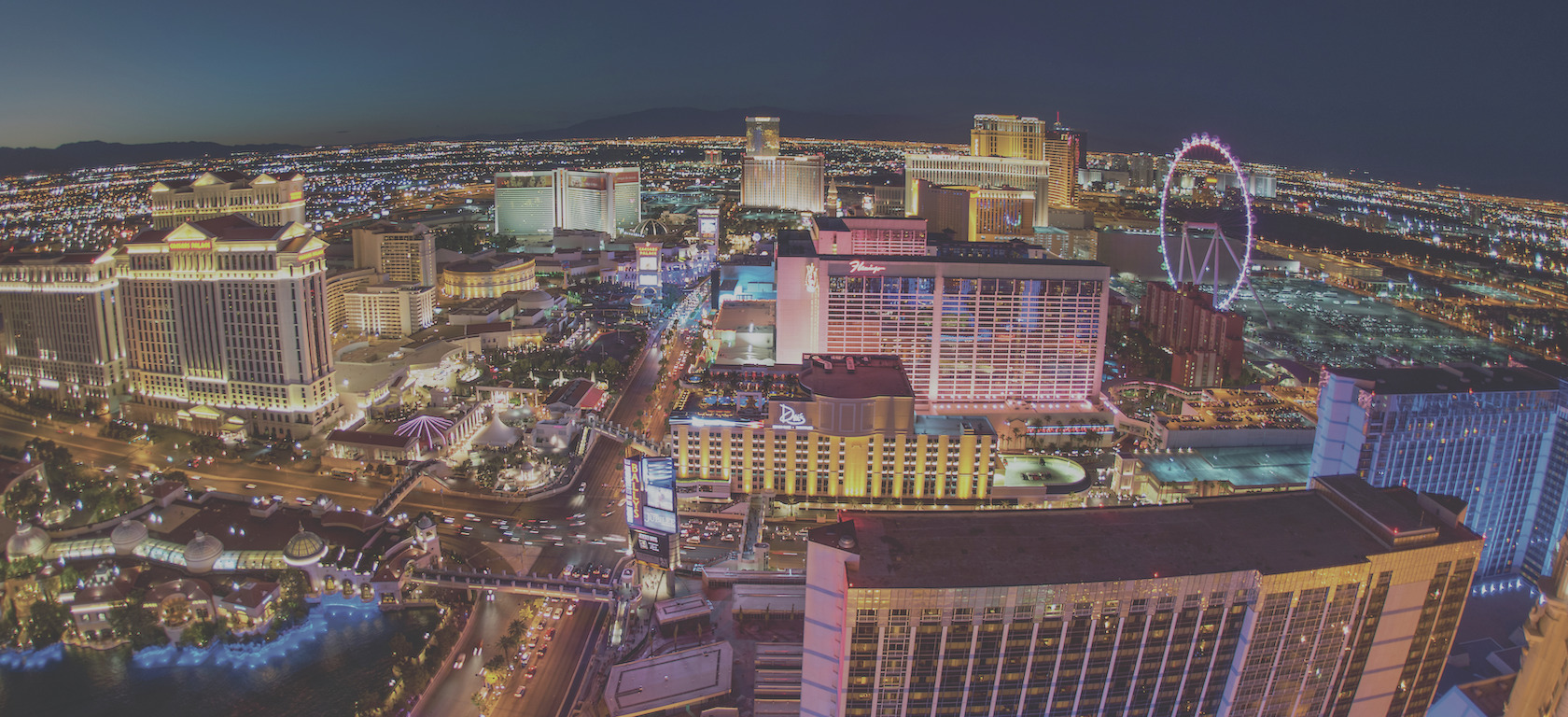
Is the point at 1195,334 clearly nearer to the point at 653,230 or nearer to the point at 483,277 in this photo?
the point at 483,277

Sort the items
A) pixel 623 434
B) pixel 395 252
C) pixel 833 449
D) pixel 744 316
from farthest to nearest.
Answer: pixel 395 252 → pixel 744 316 → pixel 623 434 → pixel 833 449

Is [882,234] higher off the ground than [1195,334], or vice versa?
[882,234]

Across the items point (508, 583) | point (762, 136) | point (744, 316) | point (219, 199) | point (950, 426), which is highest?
point (762, 136)

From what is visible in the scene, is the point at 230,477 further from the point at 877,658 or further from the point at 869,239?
the point at 869,239

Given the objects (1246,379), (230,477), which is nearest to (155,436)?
(230,477)

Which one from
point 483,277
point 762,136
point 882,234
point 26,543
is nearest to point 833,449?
point 882,234

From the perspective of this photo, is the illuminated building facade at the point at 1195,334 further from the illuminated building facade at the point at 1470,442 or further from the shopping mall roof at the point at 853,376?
the shopping mall roof at the point at 853,376
